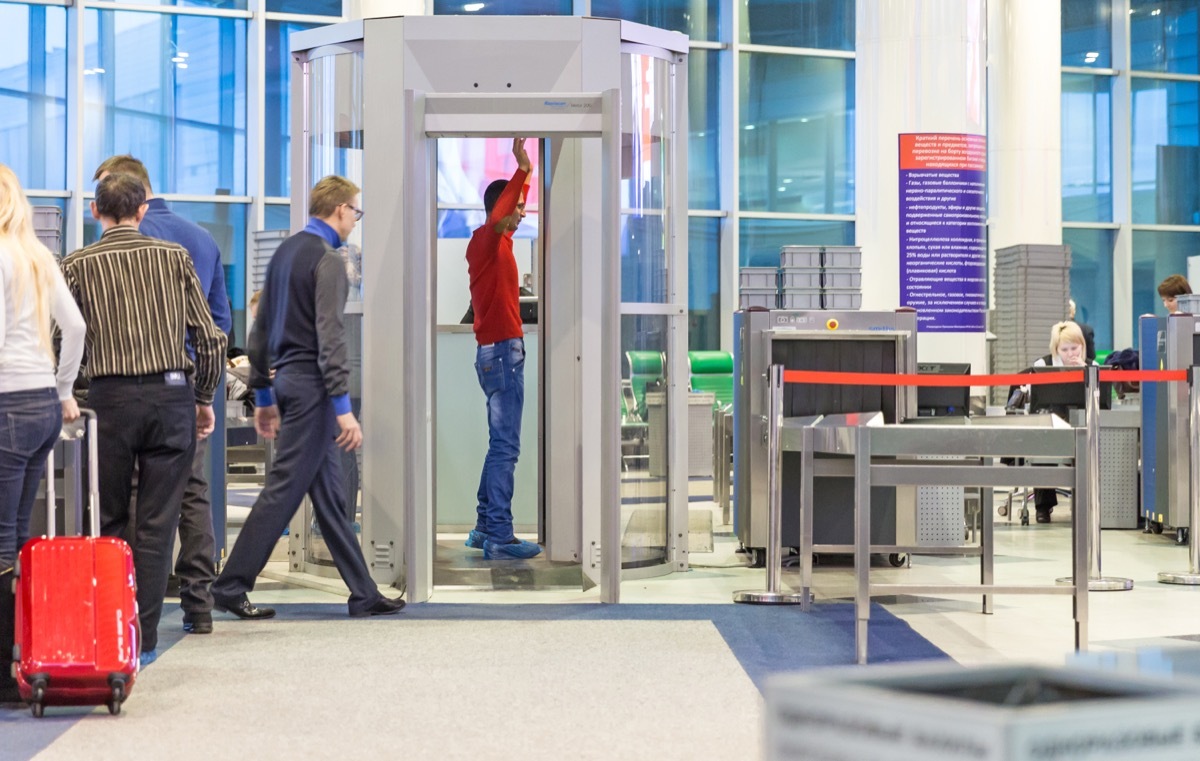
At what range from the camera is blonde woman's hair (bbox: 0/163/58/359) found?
370cm

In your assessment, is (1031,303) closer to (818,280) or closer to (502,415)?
(818,280)

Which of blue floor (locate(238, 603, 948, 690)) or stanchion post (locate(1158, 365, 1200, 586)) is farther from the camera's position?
stanchion post (locate(1158, 365, 1200, 586))

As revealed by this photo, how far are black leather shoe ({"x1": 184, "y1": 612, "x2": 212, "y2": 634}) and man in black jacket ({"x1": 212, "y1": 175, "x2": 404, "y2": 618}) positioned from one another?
0.70ft

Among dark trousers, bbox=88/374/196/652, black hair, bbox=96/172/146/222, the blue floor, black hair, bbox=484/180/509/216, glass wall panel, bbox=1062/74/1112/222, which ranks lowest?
the blue floor

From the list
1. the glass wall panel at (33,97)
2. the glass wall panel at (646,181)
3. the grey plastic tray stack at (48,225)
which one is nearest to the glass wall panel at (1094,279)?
the glass wall panel at (33,97)

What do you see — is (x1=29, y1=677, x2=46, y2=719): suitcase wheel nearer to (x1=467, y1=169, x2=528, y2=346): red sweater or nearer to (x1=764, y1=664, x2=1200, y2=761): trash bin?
(x1=764, y1=664, x2=1200, y2=761): trash bin

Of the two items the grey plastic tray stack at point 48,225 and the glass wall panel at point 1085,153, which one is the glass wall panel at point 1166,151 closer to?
the glass wall panel at point 1085,153

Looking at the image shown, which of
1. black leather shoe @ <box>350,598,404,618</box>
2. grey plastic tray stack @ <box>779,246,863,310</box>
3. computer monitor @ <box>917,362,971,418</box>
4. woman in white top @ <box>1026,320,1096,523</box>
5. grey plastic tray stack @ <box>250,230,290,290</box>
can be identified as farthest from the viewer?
grey plastic tray stack @ <box>250,230,290,290</box>

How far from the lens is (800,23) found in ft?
50.2

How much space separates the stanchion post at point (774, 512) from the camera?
5562 millimetres

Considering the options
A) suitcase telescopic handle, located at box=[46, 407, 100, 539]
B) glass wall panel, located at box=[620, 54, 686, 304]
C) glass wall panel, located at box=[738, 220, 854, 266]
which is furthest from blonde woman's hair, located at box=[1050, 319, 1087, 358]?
suitcase telescopic handle, located at box=[46, 407, 100, 539]

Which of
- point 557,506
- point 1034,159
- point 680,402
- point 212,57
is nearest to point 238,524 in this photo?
point 557,506

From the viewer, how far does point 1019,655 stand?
454cm

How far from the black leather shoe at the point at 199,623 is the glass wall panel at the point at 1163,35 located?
13.8m
